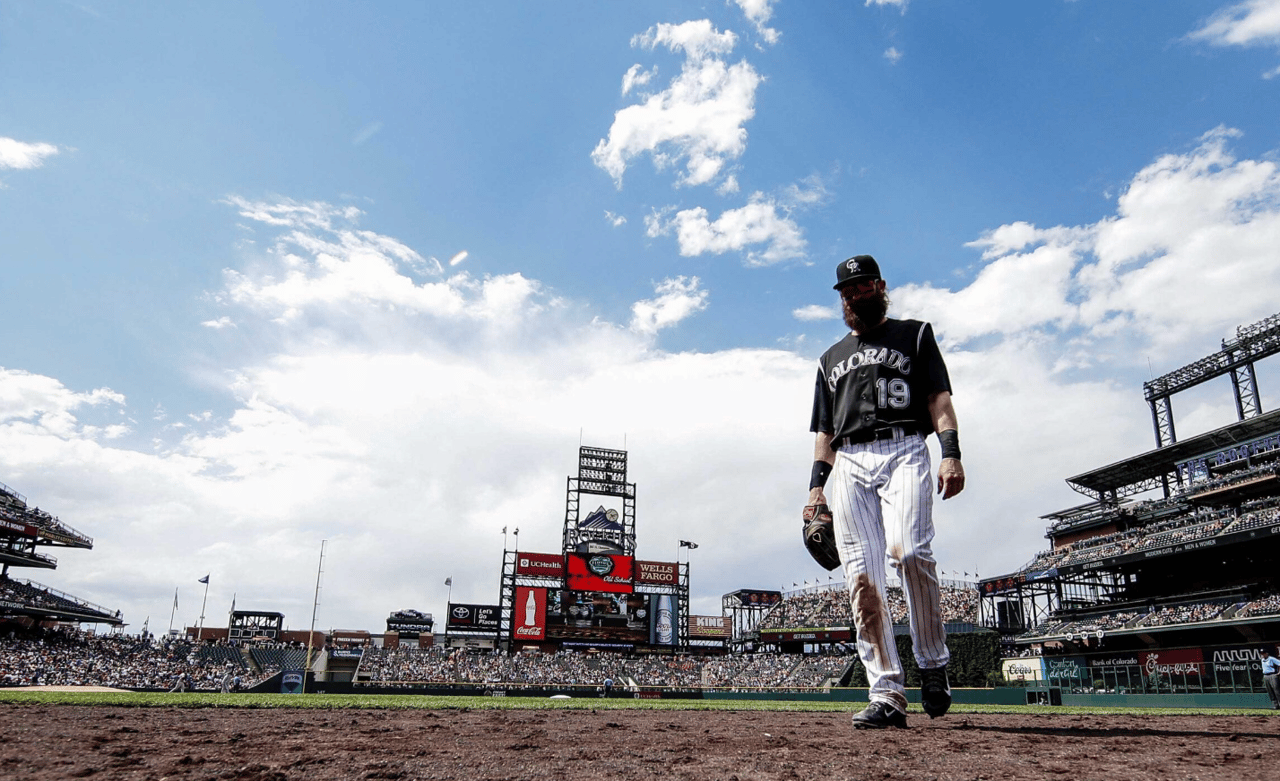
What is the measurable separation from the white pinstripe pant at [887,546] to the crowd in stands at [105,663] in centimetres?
3424

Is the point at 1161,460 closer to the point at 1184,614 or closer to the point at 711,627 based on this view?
the point at 1184,614


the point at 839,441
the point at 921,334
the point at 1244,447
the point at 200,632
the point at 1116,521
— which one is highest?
the point at 1244,447

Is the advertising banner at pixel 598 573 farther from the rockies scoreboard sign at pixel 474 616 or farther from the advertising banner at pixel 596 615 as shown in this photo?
the rockies scoreboard sign at pixel 474 616

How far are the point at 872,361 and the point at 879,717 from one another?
236 cm

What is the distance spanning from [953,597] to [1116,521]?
63.3ft

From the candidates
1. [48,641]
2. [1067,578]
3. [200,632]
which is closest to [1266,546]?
[1067,578]

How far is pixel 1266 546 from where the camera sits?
32656 millimetres

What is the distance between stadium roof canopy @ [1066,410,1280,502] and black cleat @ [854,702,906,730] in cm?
3996

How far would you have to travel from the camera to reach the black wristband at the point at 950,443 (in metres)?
4.92

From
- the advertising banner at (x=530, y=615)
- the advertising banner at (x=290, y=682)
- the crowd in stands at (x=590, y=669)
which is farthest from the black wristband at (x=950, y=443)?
the advertising banner at (x=530, y=615)

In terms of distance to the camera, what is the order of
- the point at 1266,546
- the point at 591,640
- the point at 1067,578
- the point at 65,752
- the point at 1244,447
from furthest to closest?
the point at 591,640
the point at 1067,578
the point at 1244,447
the point at 1266,546
the point at 65,752

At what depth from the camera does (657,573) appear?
54.0 m

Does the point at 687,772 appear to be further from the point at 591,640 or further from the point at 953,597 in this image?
the point at 953,597

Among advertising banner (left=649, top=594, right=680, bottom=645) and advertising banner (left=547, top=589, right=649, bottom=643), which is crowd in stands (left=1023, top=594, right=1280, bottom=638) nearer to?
advertising banner (left=649, top=594, right=680, bottom=645)
